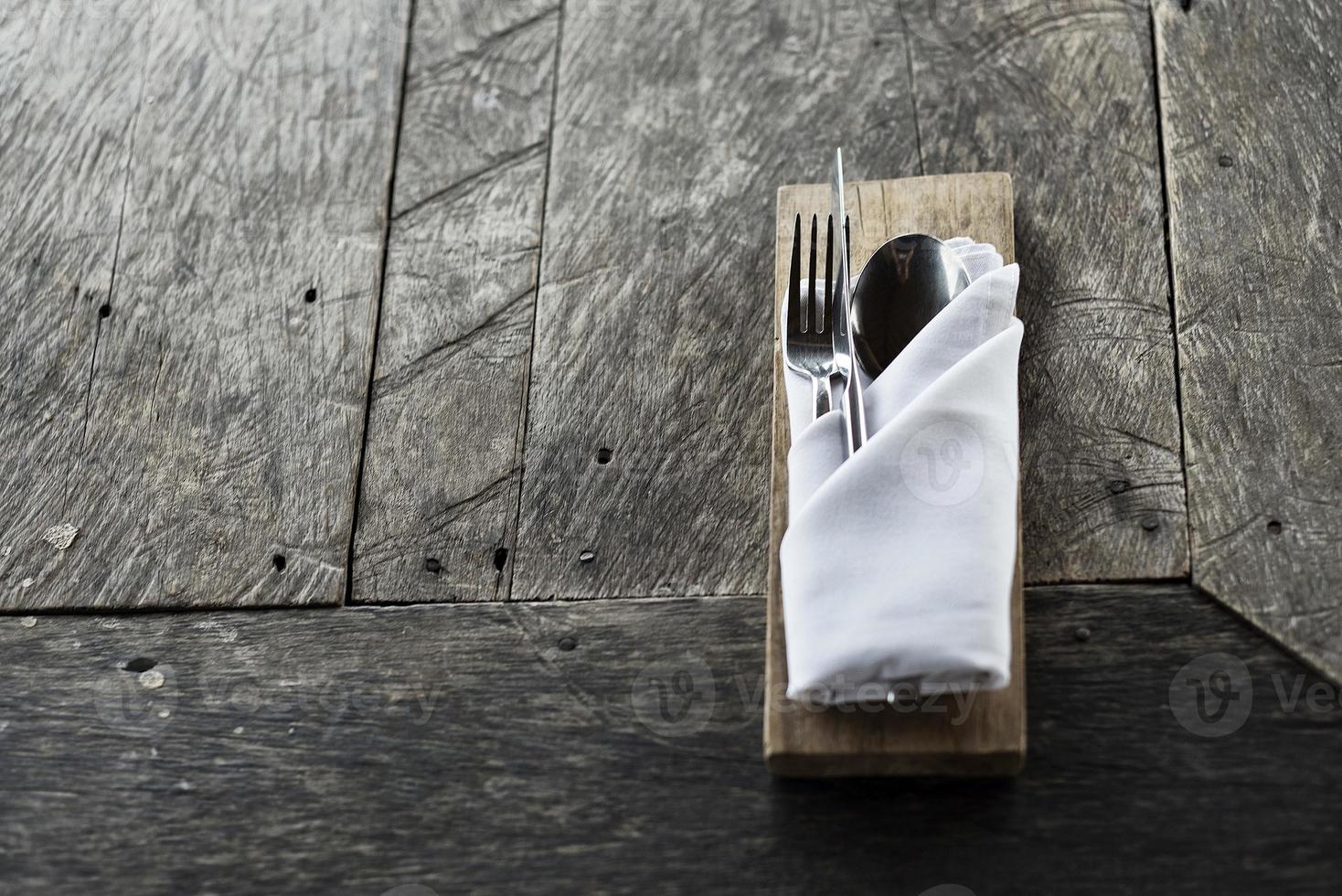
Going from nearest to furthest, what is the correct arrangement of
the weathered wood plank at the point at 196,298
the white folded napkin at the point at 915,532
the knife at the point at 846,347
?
the white folded napkin at the point at 915,532 → the knife at the point at 846,347 → the weathered wood plank at the point at 196,298

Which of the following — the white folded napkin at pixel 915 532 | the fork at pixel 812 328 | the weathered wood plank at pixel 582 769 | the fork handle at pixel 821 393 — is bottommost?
the weathered wood plank at pixel 582 769

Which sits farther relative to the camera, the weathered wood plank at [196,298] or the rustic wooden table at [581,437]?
the weathered wood plank at [196,298]

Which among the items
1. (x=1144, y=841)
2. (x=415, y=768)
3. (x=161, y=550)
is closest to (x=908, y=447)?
(x=1144, y=841)

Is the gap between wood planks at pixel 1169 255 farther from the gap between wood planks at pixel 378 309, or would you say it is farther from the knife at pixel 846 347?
the gap between wood planks at pixel 378 309

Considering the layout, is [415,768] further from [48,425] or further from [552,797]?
[48,425]

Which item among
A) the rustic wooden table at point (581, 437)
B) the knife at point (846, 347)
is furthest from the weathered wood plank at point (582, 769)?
the knife at point (846, 347)

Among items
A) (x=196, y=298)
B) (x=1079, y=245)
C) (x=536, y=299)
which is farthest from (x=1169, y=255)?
(x=196, y=298)

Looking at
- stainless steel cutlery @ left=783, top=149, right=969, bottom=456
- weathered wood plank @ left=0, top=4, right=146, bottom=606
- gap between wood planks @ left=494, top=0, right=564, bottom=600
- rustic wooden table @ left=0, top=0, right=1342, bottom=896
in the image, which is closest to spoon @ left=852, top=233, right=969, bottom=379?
stainless steel cutlery @ left=783, top=149, right=969, bottom=456

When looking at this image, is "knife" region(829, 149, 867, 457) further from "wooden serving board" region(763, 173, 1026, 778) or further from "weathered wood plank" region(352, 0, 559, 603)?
"weathered wood plank" region(352, 0, 559, 603)

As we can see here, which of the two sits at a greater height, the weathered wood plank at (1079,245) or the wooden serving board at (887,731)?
the weathered wood plank at (1079,245)
